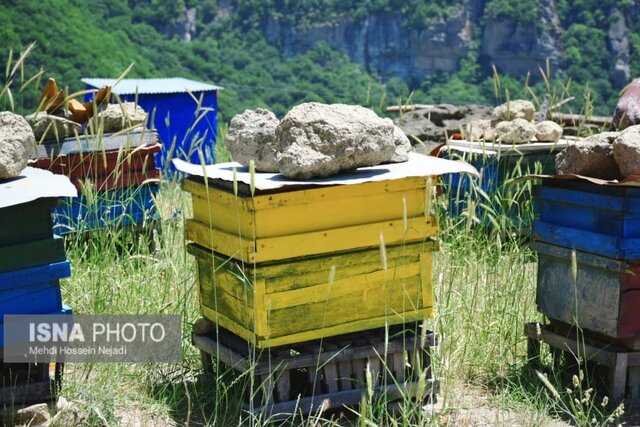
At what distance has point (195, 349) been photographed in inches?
183

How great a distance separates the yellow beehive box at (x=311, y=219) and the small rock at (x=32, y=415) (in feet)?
3.16

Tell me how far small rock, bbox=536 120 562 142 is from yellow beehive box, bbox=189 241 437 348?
315cm

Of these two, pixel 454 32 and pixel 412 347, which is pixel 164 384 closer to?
pixel 412 347

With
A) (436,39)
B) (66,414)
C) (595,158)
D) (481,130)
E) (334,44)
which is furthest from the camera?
(436,39)

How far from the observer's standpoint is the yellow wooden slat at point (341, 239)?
373cm

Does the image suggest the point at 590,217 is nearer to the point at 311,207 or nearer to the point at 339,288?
the point at 339,288

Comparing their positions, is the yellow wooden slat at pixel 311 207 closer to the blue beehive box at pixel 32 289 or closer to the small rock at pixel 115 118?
the blue beehive box at pixel 32 289

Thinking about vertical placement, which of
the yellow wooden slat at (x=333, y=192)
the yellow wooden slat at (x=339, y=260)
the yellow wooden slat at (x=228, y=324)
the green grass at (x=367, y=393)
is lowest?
the green grass at (x=367, y=393)

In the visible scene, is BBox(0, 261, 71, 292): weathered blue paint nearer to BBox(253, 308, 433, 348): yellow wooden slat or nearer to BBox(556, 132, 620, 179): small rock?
BBox(253, 308, 433, 348): yellow wooden slat

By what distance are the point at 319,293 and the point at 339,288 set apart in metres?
0.09

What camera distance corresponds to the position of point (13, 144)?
12.9ft

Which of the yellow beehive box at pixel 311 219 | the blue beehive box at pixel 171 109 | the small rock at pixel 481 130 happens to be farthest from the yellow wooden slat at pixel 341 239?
the blue beehive box at pixel 171 109

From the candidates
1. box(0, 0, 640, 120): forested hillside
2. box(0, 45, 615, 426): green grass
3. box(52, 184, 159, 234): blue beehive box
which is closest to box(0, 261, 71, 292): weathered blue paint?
box(0, 45, 615, 426): green grass

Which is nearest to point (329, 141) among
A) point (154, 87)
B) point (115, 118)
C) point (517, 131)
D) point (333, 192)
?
point (333, 192)
